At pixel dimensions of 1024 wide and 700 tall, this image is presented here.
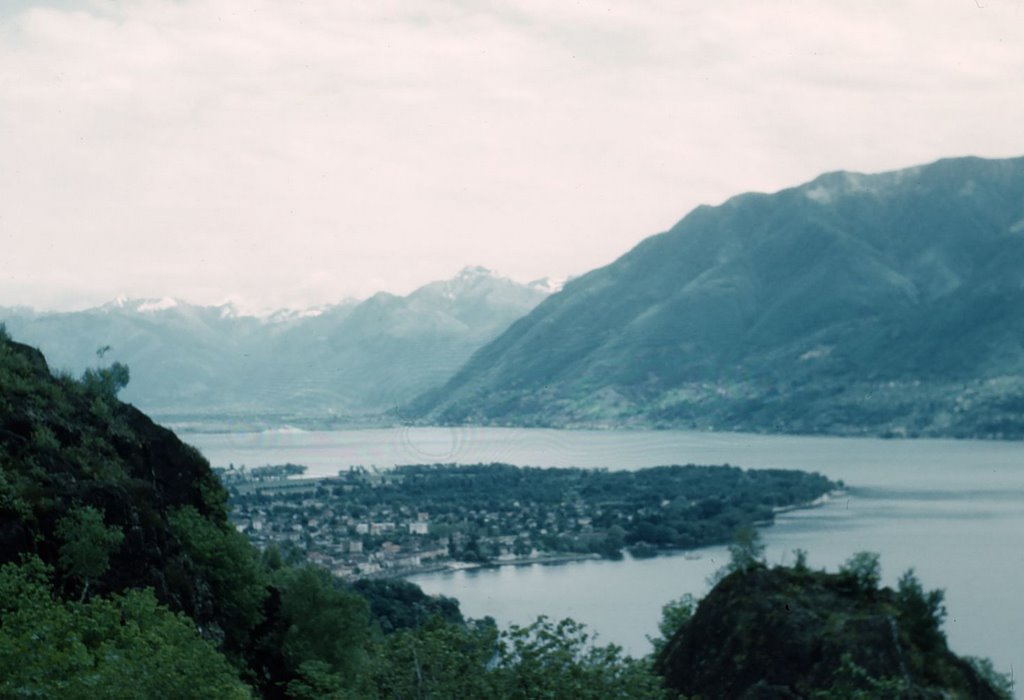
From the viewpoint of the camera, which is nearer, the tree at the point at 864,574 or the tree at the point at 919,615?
the tree at the point at 919,615

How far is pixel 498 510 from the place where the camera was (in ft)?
408

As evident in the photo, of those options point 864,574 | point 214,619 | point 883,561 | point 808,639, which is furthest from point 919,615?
point 883,561

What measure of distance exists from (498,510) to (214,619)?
9967 centimetres

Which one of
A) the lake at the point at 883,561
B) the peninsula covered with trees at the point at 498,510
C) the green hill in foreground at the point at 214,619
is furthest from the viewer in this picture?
the peninsula covered with trees at the point at 498,510

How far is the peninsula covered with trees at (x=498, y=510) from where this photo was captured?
311 feet

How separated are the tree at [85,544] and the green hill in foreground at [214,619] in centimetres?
3

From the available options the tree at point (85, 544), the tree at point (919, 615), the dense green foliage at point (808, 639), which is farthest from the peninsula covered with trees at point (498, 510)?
the tree at point (85, 544)

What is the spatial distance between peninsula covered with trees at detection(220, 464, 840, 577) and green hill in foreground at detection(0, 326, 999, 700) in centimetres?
5039

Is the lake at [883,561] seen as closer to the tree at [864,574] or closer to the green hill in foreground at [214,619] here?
the tree at [864,574]

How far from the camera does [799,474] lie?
13700cm

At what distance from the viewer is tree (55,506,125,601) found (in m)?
21.2

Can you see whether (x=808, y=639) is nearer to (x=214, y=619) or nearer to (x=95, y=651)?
(x=214, y=619)

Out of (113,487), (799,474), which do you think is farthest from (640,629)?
(799,474)

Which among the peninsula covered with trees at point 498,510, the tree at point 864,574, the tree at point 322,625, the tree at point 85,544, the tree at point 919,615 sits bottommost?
the peninsula covered with trees at point 498,510
